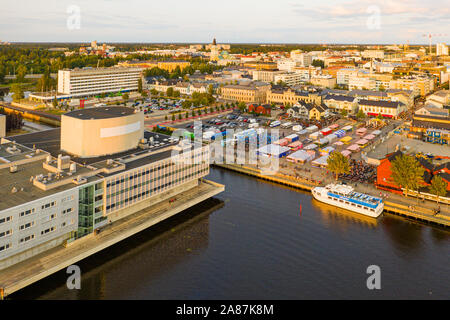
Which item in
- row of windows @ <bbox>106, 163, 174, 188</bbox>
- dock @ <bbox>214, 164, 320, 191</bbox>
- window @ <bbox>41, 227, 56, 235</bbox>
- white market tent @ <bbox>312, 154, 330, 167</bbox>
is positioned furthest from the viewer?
white market tent @ <bbox>312, 154, 330, 167</bbox>

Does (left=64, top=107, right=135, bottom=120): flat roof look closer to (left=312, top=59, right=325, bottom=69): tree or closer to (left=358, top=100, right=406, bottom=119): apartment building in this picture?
(left=358, top=100, right=406, bottom=119): apartment building

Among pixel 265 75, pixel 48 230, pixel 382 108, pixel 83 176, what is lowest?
pixel 48 230

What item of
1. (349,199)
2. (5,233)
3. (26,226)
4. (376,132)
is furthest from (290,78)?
(5,233)

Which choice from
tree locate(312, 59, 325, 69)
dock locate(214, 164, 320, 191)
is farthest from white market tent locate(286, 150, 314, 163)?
tree locate(312, 59, 325, 69)

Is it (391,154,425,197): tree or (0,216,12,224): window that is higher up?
(391,154,425,197): tree

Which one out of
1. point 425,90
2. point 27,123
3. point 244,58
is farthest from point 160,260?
point 244,58

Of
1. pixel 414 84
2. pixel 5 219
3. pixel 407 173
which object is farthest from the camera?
pixel 414 84

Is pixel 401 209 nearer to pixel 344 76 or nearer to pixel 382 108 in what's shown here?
pixel 382 108
